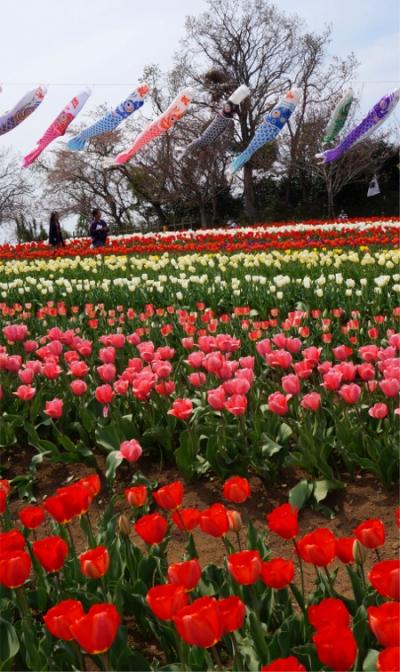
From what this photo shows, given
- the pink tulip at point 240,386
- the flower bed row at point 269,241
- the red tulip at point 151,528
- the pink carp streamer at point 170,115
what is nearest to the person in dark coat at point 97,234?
the flower bed row at point 269,241

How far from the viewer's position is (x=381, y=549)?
7.81 ft

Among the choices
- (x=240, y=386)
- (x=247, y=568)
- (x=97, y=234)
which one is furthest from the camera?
(x=97, y=234)

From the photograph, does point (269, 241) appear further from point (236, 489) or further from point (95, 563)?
point (95, 563)

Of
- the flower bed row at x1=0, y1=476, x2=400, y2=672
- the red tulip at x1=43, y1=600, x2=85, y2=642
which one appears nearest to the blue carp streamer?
the flower bed row at x1=0, y1=476, x2=400, y2=672

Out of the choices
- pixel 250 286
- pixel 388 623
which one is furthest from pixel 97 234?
pixel 388 623

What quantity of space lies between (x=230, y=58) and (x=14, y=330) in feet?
103

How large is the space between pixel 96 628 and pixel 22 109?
15962 mm

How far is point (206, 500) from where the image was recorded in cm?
299

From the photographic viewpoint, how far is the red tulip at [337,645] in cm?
116

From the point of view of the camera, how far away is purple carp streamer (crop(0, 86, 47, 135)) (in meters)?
15.2

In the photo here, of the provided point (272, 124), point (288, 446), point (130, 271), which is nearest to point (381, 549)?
point (288, 446)

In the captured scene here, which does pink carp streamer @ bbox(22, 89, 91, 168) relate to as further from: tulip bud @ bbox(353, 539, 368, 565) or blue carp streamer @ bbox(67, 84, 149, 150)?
tulip bud @ bbox(353, 539, 368, 565)

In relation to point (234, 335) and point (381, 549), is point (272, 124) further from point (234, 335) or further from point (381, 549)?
point (381, 549)

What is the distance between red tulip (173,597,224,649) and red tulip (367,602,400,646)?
0.97 ft
